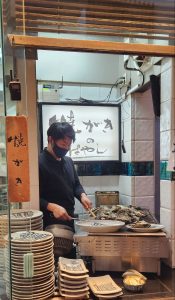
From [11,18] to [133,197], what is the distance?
2.00m

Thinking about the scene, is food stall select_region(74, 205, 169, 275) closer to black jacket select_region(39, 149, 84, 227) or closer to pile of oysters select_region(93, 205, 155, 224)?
pile of oysters select_region(93, 205, 155, 224)

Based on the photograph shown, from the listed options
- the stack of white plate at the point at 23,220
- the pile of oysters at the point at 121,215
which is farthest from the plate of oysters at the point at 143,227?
the stack of white plate at the point at 23,220

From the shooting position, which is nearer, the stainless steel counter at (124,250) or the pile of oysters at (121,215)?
the stainless steel counter at (124,250)

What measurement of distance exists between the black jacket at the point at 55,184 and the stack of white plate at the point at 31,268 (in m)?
0.67

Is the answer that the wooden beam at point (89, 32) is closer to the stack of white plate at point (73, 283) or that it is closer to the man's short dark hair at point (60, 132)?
the man's short dark hair at point (60, 132)

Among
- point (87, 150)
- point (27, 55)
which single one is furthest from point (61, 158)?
point (27, 55)

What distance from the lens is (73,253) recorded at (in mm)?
1894

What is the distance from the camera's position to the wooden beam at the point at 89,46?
Answer: 148 centimetres

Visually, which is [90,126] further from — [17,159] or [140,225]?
[17,159]

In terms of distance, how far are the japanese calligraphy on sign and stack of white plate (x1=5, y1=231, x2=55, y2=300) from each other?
1.62m

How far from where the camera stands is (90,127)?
9.95 ft

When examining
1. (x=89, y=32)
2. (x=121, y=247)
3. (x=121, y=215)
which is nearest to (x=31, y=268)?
(x=121, y=247)

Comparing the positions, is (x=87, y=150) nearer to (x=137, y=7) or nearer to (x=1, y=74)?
(x=137, y=7)

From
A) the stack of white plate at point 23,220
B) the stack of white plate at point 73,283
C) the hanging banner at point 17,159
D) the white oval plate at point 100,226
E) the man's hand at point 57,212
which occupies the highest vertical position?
the hanging banner at point 17,159
